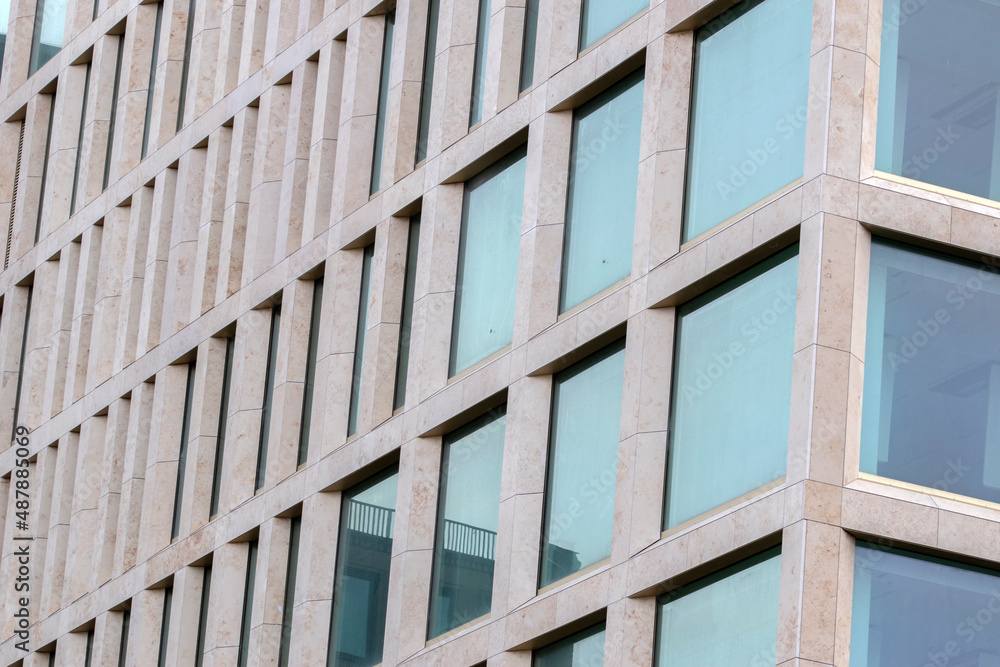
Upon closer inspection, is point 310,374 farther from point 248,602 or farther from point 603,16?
point 603,16

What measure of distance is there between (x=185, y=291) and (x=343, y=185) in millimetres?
6290

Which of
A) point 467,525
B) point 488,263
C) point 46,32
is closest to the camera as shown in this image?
point 467,525

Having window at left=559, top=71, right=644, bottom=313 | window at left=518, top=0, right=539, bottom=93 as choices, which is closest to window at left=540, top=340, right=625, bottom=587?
window at left=559, top=71, right=644, bottom=313

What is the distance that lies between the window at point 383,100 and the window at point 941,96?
37.0ft

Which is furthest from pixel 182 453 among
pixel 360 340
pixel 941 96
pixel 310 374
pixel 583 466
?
pixel 941 96

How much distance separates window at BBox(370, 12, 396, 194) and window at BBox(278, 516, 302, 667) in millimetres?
5791

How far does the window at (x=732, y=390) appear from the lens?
25.8m

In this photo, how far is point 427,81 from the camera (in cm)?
3538

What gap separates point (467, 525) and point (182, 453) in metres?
10.3

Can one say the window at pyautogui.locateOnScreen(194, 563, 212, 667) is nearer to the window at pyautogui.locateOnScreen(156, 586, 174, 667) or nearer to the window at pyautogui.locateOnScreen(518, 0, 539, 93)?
the window at pyautogui.locateOnScreen(156, 586, 174, 667)

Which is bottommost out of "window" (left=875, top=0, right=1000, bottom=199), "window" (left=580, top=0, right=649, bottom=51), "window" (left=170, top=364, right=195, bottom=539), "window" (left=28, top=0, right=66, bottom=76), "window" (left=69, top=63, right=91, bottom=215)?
"window" (left=170, top=364, right=195, bottom=539)

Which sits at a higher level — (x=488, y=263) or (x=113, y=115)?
(x=113, y=115)

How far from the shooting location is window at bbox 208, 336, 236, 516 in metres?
38.6

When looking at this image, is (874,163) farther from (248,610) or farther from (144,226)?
(144,226)
